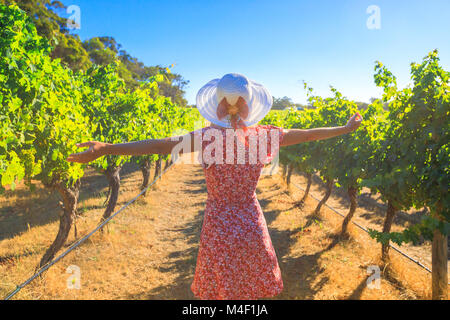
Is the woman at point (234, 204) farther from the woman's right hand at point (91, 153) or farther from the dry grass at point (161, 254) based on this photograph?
the dry grass at point (161, 254)

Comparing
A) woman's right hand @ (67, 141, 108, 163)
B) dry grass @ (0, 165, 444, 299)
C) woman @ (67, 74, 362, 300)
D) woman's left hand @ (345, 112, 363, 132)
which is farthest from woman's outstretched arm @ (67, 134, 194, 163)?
dry grass @ (0, 165, 444, 299)

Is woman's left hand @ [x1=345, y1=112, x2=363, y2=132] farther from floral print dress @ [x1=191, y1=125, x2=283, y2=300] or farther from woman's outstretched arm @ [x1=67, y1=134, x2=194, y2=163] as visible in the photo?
woman's outstretched arm @ [x1=67, y1=134, x2=194, y2=163]

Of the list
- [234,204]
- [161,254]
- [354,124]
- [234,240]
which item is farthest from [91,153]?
[161,254]

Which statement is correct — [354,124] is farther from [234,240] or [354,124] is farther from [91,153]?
[91,153]

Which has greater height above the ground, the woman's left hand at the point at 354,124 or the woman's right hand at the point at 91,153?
the woman's left hand at the point at 354,124

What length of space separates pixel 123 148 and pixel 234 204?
93 centimetres

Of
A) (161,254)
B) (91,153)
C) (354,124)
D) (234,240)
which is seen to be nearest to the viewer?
(91,153)

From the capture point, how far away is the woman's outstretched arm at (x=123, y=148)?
174 centimetres

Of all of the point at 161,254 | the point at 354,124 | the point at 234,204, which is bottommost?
the point at 161,254

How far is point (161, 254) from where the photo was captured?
658cm

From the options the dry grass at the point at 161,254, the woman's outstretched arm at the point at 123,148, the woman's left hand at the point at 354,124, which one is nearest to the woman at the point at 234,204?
the woman's outstretched arm at the point at 123,148

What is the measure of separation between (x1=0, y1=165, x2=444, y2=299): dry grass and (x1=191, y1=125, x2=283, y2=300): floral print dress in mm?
3269

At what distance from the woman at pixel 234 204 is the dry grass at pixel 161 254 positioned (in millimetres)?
3299

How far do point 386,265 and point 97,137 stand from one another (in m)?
7.55
